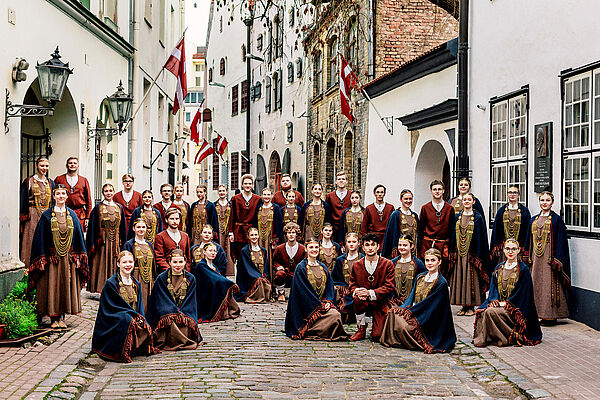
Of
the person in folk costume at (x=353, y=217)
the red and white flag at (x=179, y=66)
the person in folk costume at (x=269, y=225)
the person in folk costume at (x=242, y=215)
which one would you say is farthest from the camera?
the red and white flag at (x=179, y=66)

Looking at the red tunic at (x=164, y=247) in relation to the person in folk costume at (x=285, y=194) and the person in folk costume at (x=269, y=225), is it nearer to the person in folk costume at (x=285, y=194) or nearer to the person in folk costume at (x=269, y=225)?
the person in folk costume at (x=269, y=225)

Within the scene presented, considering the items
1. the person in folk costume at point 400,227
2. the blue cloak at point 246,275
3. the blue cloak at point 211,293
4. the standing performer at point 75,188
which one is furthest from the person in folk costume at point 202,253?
the person in folk costume at point 400,227

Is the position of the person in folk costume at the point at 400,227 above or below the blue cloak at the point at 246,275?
above

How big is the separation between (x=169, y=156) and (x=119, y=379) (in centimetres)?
1933

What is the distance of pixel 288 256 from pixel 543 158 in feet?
13.5

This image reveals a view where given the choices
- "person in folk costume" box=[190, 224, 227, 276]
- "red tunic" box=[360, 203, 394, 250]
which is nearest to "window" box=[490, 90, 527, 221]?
"red tunic" box=[360, 203, 394, 250]

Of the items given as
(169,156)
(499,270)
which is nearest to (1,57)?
(499,270)

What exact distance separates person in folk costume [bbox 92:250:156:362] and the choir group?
0.01m

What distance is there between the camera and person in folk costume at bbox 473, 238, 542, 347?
8656mm

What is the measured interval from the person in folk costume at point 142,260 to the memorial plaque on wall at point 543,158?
217 inches

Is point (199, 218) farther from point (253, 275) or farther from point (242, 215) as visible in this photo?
point (253, 275)

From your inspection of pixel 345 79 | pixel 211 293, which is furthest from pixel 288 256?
pixel 345 79

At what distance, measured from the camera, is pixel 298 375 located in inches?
287

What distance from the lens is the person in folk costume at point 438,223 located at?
11.4 metres
